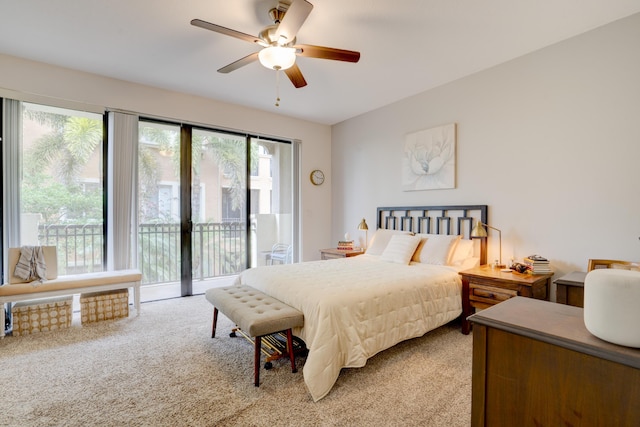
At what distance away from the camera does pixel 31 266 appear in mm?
2916

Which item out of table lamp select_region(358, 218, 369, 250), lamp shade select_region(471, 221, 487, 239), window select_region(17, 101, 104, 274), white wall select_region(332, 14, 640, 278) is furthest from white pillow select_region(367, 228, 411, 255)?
window select_region(17, 101, 104, 274)

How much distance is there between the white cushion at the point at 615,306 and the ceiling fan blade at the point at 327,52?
6.69 feet

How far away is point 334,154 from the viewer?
547cm

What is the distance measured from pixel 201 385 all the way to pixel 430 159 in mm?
3444

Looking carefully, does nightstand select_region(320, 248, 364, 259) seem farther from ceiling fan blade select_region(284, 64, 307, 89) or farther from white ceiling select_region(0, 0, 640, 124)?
ceiling fan blade select_region(284, 64, 307, 89)

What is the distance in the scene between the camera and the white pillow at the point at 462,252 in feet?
10.8

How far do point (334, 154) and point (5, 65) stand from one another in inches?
168

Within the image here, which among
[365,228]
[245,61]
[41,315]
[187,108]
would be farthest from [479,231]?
[41,315]

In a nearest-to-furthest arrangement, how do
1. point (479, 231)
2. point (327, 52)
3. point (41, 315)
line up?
point (327, 52)
point (41, 315)
point (479, 231)

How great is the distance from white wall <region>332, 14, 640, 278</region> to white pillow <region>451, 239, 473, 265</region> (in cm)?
23

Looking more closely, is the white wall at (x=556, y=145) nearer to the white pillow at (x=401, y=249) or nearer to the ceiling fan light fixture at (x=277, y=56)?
the white pillow at (x=401, y=249)

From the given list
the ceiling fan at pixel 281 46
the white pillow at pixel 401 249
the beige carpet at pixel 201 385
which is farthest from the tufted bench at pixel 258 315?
the ceiling fan at pixel 281 46

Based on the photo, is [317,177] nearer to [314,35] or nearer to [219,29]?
[314,35]

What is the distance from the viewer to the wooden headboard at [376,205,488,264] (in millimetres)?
3413
